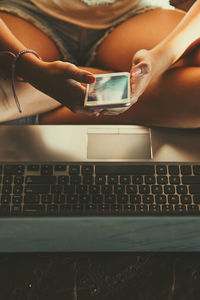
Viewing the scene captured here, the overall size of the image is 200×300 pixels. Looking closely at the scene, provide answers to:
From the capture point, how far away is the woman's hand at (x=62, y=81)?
63 centimetres

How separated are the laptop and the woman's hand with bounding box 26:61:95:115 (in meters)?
0.09

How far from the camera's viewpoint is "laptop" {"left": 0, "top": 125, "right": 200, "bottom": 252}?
2.07 feet

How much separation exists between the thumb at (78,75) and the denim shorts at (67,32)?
0.68 feet

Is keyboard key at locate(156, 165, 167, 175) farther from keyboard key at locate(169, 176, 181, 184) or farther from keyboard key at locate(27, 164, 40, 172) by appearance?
keyboard key at locate(27, 164, 40, 172)

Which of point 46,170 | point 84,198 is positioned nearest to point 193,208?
point 84,198

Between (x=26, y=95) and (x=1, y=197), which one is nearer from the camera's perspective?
(x=1, y=197)

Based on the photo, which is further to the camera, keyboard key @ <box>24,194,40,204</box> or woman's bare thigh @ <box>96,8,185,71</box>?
woman's bare thigh @ <box>96,8,185,71</box>

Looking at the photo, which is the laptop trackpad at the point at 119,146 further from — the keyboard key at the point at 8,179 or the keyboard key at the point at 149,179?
the keyboard key at the point at 8,179

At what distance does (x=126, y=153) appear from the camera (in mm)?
701

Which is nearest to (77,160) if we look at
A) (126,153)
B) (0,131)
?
(126,153)

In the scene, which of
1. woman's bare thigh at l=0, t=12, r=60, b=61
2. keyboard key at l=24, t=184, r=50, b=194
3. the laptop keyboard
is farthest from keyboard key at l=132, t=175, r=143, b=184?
woman's bare thigh at l=0, t=12, r=60, b=61
